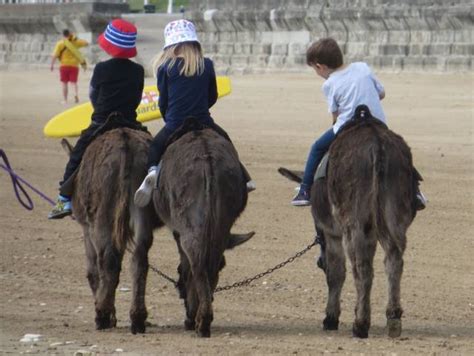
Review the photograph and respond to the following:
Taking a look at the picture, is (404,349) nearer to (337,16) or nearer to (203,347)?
(203,347)

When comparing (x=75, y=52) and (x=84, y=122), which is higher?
(x=84, y=122)

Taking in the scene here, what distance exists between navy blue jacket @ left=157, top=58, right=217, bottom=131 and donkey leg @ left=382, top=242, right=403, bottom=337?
61.6 inches

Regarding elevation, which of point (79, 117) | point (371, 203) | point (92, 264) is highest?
point (371, 203)

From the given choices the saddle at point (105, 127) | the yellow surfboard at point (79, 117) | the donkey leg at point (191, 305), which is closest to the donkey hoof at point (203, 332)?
the donkey leg at point (191, 305)

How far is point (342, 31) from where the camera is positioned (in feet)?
87.1

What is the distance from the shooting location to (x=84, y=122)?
56.1 feet

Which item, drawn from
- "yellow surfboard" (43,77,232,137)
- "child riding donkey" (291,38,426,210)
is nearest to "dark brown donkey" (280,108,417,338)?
"child riding donkey" (291,38,426,210)

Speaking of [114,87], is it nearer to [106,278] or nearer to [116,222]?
[116,222]

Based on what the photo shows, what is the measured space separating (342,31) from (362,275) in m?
17.9

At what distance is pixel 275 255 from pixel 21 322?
3.13 meters

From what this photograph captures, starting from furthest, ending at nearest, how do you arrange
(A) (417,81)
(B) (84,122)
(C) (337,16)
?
(C) (337,16) < (A) (417,81) < (B) (84,122)

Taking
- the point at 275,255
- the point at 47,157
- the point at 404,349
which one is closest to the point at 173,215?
the point at 404,349

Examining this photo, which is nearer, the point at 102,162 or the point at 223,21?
the point at 102,162

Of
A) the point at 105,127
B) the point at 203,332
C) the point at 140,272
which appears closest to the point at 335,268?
the point at 203,332
